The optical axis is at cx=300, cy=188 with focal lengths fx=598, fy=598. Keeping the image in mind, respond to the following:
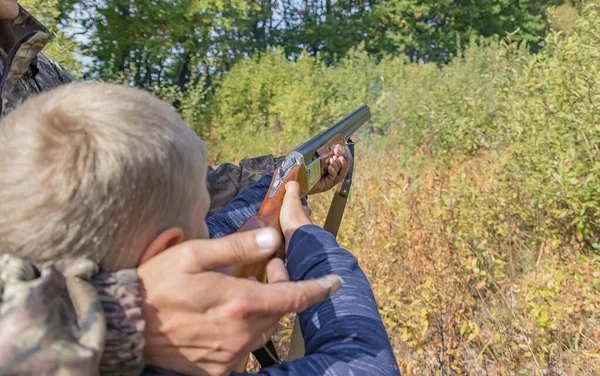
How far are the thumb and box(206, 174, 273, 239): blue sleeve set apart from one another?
60 cm

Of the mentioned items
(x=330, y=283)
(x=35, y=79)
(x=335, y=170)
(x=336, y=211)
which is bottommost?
(x=336, y=211)

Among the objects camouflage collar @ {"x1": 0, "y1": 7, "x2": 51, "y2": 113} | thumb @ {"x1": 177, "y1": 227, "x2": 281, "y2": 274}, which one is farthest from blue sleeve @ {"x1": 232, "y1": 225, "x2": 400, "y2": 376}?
camouflage collar @ {"x1": 0, "y1": 7, "x2": 51, "y2": 113}

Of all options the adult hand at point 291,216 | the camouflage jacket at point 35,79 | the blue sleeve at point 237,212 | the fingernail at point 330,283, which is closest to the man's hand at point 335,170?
the camouflage jacket at point 35,79

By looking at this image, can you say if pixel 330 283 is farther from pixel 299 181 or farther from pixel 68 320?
pixel 299 181

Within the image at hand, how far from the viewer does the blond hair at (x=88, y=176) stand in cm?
74

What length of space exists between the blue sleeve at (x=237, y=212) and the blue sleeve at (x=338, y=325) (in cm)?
36

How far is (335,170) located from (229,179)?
0.40 metres

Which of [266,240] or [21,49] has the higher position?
[21,49]

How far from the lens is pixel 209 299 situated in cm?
80

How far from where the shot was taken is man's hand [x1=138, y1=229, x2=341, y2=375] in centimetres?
80

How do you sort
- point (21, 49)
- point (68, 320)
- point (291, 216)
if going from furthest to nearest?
point (21, 49) → point (291, 216) → point (68, 320)

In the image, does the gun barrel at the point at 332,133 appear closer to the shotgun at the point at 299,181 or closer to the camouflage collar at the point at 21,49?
the shotgun at the point at 299,181

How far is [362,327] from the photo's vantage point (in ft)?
3.18

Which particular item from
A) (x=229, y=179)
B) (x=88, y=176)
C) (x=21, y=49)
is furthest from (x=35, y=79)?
(x=88, y=176)
